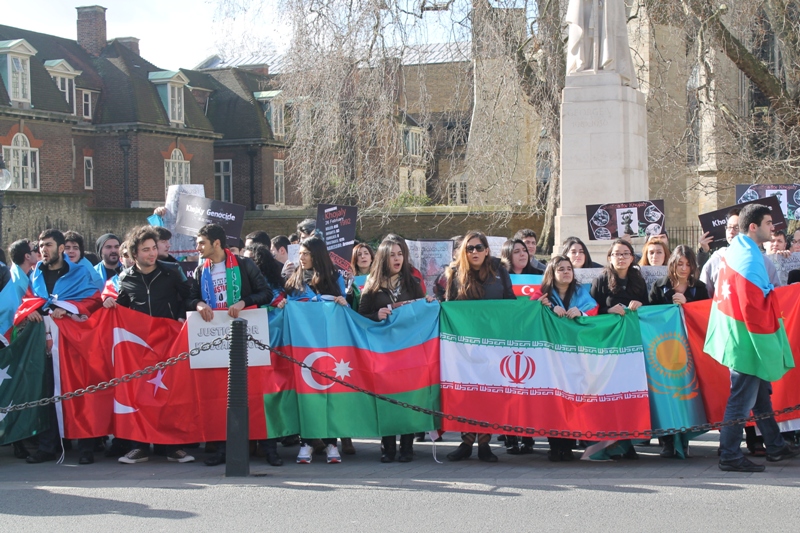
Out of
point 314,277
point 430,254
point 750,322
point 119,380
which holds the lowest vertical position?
point 119,380

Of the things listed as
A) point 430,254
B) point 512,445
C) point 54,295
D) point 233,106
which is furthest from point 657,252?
point 233,106

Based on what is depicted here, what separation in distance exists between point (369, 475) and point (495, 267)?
2.27 meters

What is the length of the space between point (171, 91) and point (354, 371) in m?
46.5

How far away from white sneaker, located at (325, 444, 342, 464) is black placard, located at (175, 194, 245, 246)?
5.20 meters

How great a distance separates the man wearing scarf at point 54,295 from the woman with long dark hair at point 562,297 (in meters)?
4.20

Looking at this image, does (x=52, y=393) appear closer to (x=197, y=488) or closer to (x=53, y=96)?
(x=197, y=488)

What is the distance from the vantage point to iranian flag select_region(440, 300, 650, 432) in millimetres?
8641

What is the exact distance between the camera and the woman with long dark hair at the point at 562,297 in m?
8.80

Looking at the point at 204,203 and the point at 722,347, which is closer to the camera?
the point at 722,347

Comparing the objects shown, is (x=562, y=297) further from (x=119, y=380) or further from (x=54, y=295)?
(x=54, y=295)

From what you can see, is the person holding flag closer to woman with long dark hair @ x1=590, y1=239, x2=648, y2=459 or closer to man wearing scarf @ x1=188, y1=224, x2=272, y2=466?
woman with long dark hair @ x1=590, y1=239, x2=648, y2=459

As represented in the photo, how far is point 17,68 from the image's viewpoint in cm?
4503

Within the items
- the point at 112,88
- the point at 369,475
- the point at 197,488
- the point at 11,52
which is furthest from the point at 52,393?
the point at 112,88

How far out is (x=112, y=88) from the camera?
2009 inches
